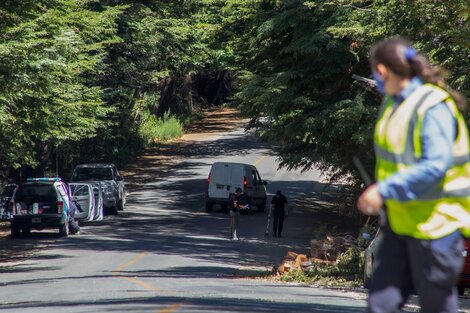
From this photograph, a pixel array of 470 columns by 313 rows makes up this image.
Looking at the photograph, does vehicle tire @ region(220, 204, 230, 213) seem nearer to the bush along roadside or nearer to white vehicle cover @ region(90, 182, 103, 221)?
white vehicle cover @ region(90, 182, 103, 221)

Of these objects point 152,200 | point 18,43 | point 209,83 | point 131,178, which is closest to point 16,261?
point 18,43

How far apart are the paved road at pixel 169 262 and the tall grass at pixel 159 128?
6.87 m

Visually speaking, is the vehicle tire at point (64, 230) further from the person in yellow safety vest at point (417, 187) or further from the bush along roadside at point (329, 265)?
the person in yellow safety vest at point (417, 187)

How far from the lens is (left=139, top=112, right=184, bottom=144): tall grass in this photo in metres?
58.0

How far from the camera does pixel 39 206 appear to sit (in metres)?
29.3

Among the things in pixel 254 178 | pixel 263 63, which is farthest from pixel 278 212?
pixel 254 178

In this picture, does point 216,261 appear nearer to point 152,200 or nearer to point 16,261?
point 16,261

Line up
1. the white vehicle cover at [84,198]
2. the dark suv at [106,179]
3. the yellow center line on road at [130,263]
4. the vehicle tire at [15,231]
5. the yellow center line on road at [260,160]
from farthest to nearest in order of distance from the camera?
the yellow center line on road at [260,160] < the dark suv at [106,179] < the white vehicle cover at [84,198] < the vehicle tire at [15,231] < the yellow center line on road at [130,263]

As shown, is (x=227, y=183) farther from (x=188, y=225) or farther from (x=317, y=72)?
(x=317, y=72)

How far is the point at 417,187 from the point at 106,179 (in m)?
32.1

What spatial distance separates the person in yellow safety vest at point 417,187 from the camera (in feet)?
15.1

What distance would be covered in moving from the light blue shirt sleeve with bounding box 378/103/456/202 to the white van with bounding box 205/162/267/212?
3337 centimetres

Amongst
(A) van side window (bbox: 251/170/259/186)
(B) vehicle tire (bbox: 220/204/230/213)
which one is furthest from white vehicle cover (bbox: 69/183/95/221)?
(A) van side window (bbox: 251/170/259/186)

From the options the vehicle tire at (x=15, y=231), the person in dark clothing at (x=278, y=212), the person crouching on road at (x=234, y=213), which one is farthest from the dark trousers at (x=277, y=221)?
the vehicle tire at (x=15, y=231)
